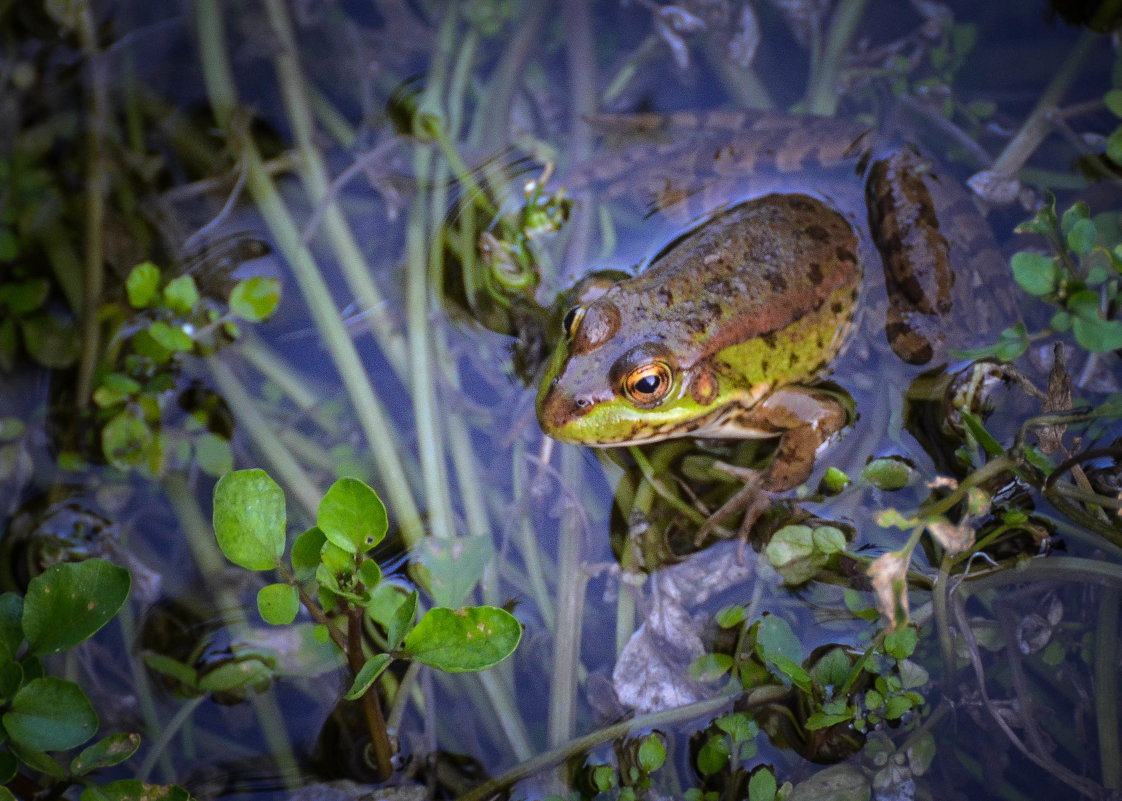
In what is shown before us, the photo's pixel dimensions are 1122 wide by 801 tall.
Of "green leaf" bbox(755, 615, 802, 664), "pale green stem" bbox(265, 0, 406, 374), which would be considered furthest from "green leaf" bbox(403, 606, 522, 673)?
"pale green stem" bbox(265, 0, 406, 374)

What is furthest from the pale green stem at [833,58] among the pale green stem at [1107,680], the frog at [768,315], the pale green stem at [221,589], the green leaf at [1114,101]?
the pale green stem at [221,589]

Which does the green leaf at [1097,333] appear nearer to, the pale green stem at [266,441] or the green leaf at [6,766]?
the pale green stem at [266,441]

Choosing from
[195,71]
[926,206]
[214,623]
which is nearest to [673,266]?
[926,206]

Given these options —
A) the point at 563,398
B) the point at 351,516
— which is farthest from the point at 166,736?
the point at 563,398

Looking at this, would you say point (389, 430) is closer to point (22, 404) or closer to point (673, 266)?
point (673, 266)

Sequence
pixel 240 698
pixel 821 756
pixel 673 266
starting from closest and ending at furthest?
pixel 821 756, pixel 240 698, pixel 673 266

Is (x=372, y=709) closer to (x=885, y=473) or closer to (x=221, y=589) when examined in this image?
(x=221, y=589)

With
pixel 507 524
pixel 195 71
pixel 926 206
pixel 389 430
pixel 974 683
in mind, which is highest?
pixel 195 71
